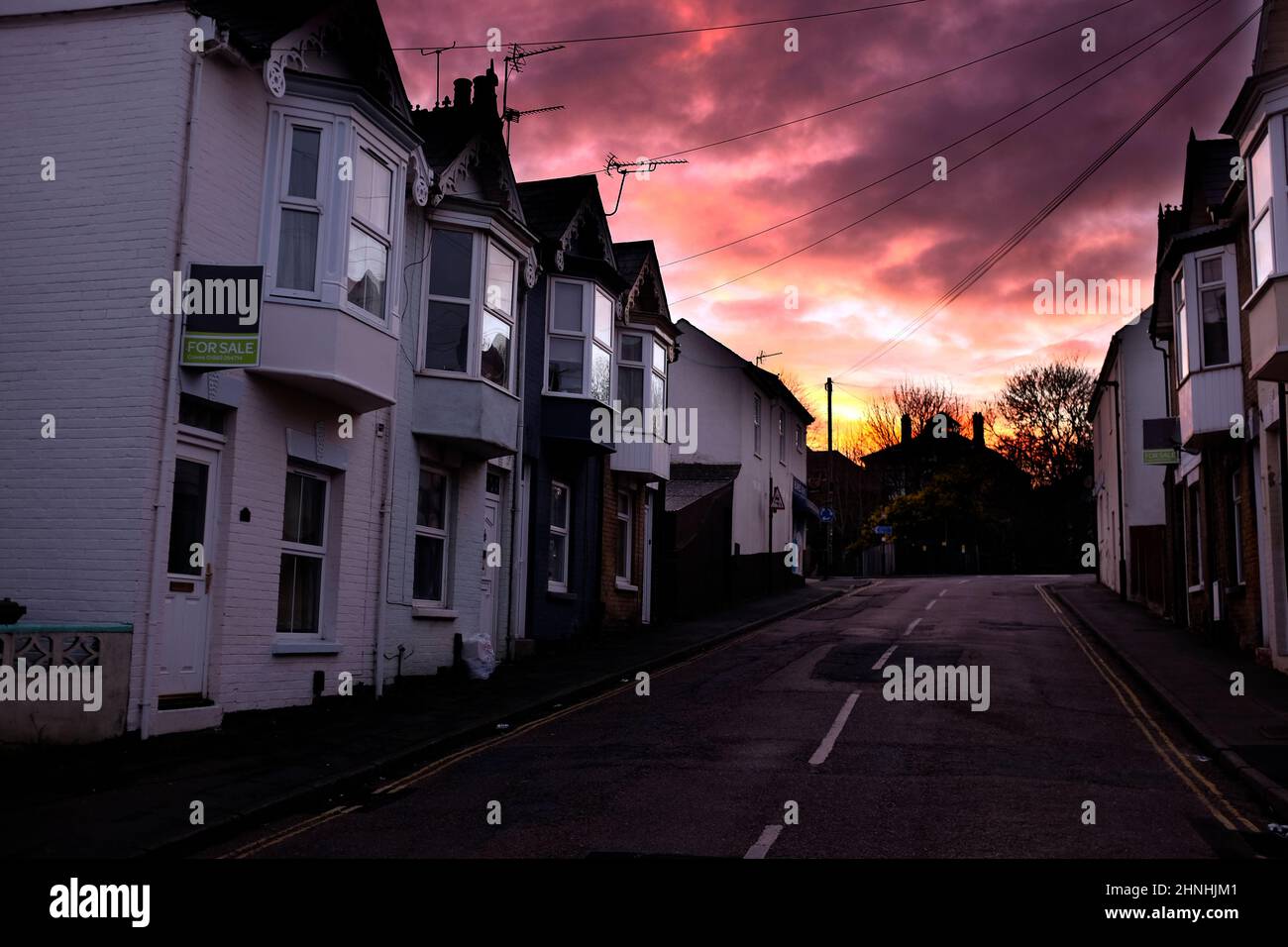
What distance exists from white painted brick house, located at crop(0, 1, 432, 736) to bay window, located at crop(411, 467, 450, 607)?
8.01ft

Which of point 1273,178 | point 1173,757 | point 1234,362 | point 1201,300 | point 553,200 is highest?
point 553,200

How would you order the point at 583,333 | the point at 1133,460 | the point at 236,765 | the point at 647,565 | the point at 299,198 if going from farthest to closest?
1. the point at 1133,460
2. the point at 647,565
3. the point at 583,333
4. the point at 299,198
5. the point at 236,765

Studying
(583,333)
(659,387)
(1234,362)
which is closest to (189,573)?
(583,333)

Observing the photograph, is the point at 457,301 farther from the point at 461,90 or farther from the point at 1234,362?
the point at 1234,362

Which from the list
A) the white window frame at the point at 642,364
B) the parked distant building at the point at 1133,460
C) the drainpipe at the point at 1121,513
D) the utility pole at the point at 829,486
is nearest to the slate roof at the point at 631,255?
the white window frame at the point at 642,364

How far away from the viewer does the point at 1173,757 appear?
11.7 meters

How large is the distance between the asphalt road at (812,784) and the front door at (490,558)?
11.5ft

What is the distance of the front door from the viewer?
18.9m

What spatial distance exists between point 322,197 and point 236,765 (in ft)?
21.9

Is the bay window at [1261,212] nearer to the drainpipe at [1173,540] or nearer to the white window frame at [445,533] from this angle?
the drainpipe at [1173,540]

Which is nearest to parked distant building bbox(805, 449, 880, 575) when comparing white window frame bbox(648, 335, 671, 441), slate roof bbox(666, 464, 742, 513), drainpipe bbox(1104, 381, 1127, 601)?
Answer: drainpipe bbox(1104, 381, 1127, 601)

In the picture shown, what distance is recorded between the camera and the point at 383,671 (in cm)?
1569
